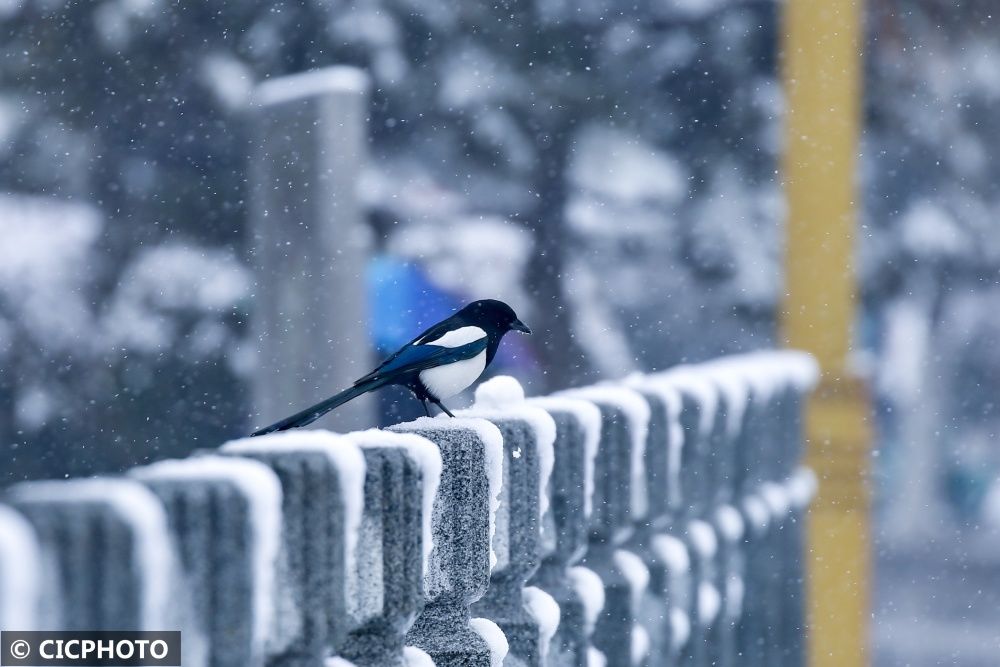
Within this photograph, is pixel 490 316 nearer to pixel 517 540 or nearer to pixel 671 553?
pixel 671 553

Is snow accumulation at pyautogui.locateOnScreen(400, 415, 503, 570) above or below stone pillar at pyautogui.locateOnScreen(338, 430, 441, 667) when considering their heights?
above

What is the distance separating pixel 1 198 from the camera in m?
13.6

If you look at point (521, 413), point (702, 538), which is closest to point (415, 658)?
point (521, 413)

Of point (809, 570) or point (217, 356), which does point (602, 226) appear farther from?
point (809, 570)

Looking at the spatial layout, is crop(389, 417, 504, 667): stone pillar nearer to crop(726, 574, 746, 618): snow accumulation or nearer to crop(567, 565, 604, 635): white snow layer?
crop(567, 565, 604, 635): white snow layer

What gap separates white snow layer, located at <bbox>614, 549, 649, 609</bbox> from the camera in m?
3.50

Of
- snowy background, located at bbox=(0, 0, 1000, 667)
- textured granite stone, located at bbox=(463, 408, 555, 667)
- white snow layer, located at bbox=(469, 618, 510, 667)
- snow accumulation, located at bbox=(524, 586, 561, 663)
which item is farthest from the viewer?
snowy background, located at bbox=(0, 0, 1000, 667)

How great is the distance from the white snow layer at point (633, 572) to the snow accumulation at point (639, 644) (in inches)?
2.2

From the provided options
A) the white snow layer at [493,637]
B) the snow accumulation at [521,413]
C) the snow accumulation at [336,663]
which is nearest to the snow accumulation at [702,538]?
the snow accumulation at [521,413]

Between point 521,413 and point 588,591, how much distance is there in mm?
571

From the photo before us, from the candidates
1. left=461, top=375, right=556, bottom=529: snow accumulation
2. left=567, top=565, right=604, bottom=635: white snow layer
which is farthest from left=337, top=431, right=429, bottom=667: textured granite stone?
left=567, top=565, right=604, bottom=635: white snow layer

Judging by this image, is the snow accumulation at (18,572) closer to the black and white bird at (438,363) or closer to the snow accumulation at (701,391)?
the black and white bird at (438,363)

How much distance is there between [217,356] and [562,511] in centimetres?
1150

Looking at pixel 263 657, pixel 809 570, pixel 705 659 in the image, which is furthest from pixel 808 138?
pixel 263 657
